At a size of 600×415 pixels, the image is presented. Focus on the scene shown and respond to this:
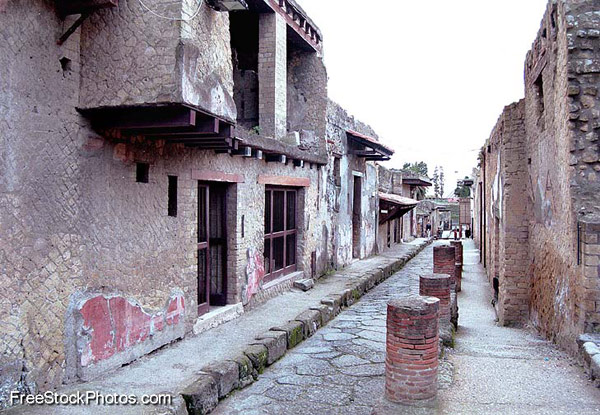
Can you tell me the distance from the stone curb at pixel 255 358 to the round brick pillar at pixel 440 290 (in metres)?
1.64

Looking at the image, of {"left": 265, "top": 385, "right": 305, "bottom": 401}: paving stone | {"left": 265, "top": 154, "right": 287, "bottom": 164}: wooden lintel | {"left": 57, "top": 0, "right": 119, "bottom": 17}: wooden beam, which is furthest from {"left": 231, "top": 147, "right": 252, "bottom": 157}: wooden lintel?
{"left": 265, "top": 385, "right": 305, "bottom": 401}: paving stone

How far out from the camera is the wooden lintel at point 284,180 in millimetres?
8750

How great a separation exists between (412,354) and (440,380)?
941 millimetres

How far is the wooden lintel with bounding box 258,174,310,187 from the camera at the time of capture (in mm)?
8750

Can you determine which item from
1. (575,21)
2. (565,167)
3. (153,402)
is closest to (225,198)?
(153,402)

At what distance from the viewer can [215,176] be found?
702cm

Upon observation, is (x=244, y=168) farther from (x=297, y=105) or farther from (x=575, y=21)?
(x=575, y=21)

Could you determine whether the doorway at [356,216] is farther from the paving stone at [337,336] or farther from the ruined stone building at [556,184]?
the paving stone at [337,336]

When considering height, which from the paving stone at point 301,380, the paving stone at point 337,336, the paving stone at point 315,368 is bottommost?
the paving stone at point 301,380

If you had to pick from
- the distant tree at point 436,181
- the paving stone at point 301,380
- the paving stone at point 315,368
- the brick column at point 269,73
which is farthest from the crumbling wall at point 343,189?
the distant tree at point 436,181

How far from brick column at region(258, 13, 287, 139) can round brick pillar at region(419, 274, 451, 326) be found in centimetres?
389

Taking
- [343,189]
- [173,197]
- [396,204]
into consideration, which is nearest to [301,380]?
[173,197]

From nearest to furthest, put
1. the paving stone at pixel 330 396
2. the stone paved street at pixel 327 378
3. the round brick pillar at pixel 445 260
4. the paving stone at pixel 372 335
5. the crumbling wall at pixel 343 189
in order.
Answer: the stone paved street at pixel 327 378, the paving stone at pixel 330 396, the paving stone at pixel 372 335, the round brick pillar at pixel 445 260, the crumbling wall at pixel 343 189

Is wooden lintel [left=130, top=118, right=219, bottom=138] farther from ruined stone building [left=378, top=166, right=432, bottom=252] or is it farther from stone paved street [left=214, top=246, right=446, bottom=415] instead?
ruined stone building [left=378, top=166, right=432, bottom=252]
